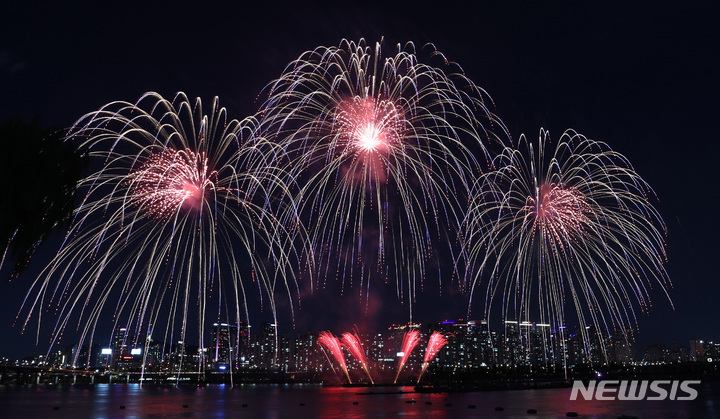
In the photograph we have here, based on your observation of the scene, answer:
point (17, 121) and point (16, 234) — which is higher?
point (17, 121)

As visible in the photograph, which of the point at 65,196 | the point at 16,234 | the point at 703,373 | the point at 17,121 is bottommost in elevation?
the point at 703,373

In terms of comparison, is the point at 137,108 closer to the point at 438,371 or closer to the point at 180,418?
the point at 180,418

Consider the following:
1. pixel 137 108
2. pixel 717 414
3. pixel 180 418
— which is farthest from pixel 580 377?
pixel 137 108

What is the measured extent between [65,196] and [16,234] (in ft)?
10.7

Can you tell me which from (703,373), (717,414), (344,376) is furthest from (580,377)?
(717,414)

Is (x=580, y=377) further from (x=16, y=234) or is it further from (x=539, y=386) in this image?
(x=16, y=234)

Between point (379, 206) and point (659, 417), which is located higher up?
point (379, 206)

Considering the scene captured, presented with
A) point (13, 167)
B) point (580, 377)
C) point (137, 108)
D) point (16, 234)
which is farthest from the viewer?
A: point (580, 377)

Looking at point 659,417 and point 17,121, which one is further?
point 659,417

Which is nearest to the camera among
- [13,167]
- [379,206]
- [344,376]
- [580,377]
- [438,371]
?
[13,167]

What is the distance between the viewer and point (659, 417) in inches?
1470

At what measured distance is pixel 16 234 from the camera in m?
28.7

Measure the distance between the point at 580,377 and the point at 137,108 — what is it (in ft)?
418

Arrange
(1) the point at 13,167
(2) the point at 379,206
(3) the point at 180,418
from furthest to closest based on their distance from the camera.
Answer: (3) the point at 180,418
(2) the point at 379,206
(1) the point at 13,167
